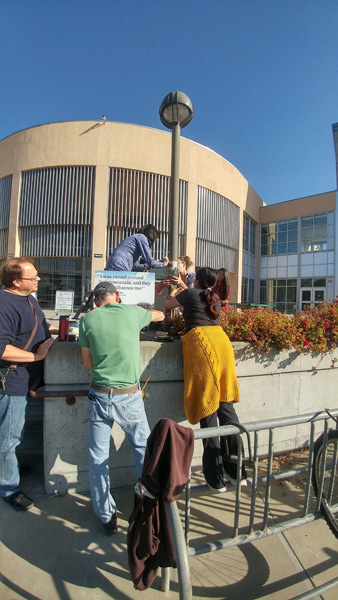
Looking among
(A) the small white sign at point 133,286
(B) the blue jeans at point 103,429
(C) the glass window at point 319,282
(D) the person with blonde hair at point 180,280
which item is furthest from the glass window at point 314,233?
(B) the blue jeans at point 103,429

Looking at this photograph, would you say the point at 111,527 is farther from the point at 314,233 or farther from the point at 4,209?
the point at 314,233

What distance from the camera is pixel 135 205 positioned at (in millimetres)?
18984

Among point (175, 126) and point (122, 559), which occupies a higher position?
point (175, 126)

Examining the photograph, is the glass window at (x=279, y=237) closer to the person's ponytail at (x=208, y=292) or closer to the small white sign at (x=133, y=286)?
the small white sign at (x=133, y=286)

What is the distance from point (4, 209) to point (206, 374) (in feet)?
74.0

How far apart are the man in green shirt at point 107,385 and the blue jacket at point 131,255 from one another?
1.79 m

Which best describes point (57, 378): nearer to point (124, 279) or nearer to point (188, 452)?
point (124, 279)

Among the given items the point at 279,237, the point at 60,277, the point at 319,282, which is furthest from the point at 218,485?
the point at 279,237

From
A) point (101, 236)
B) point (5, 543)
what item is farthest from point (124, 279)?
point (101, 236)

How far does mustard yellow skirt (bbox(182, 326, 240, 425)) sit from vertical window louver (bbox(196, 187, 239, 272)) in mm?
18673

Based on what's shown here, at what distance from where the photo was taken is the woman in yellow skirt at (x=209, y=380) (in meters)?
2.45

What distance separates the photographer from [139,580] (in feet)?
5.09

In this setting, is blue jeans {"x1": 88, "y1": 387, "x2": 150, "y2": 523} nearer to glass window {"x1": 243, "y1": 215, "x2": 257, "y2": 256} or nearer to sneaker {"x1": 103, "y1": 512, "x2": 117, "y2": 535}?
sneaker {"x1": 103, "y1": 512, "x2": 117, "y2": 535}

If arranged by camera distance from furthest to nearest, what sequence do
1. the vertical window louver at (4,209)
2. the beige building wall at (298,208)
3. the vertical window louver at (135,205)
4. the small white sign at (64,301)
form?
1. the beige building wall at (298,208)
2. the vertical window louver at (4,209)
3. the vertical window louver at (135,205)
4. the small white sign at (64,301)
